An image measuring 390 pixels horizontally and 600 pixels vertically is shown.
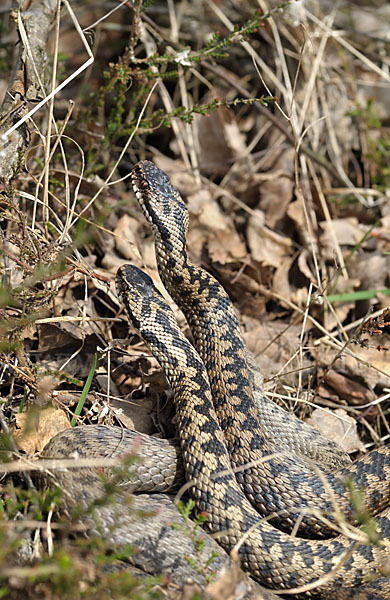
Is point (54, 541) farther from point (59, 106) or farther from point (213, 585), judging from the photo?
point (59, 106)

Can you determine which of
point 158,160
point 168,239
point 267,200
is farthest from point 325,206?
point 168,239

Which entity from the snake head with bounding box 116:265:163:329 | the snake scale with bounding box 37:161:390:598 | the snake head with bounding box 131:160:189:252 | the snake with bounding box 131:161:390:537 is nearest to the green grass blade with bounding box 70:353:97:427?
the snake scale with bounding box 37:161:390:598

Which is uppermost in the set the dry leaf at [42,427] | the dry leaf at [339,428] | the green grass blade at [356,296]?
the dry leaf at [42,427]

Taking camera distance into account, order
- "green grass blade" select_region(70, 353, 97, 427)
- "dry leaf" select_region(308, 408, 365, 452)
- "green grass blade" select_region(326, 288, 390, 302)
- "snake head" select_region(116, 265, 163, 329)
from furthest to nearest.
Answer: "green grass blade" select_region(326, 288, 390, 302), "dry leaf" select_region(308, 408, 365, 452), "snake head" select_region(116, 265, 163, 329), "green grass blade" select_region(70, 353, 97, 427)

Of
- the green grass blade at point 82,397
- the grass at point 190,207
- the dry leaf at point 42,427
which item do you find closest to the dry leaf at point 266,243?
the grass at point 190,207

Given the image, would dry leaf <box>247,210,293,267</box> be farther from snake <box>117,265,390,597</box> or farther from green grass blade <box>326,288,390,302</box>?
snake <box>117,265,390,597</box>

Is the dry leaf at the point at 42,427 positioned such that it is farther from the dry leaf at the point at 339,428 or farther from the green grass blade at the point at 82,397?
the dry leaf at the point at 339,428

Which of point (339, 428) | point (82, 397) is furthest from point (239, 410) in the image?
point (82, 397)
